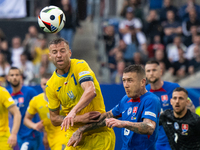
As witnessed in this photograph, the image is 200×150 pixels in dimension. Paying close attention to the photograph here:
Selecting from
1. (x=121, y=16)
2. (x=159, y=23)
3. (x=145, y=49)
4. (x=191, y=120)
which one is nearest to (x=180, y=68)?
(x=145, y=49)

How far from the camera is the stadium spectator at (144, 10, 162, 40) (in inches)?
508

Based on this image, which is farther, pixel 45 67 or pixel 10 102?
pixel 45 67

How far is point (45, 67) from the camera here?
11.5 meters

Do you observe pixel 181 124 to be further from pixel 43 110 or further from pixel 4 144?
pixel 4 144

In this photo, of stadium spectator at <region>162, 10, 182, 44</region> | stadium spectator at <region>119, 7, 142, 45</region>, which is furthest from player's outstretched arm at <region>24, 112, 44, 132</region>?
stadium spectator at <region>162, 10, 182, 44</region>

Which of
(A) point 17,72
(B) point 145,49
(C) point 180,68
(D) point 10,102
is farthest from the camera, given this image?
(B) point 145,49

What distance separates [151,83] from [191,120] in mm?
1303

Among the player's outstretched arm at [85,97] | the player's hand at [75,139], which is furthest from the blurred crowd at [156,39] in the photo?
the player's outstretched arm at [85,97]

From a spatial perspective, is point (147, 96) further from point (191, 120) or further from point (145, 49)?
point (145, 49)

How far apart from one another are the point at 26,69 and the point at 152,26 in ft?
17.4

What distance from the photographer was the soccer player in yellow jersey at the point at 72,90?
4852 mm

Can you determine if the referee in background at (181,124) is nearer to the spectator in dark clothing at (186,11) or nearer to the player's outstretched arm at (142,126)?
the player's outstretched arm at (142,126)

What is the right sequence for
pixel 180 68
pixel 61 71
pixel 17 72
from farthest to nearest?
1. pixel 180 68
2. pixel 17 72
3. pixel 61 71

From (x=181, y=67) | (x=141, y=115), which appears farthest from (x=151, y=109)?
(x=181, y=67)
